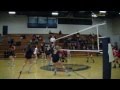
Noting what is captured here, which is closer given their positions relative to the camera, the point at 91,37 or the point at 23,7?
the point at 23,7

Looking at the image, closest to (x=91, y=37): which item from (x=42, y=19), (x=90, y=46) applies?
(x=90, y=46)

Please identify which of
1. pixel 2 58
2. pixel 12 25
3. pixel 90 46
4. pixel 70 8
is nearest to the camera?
pixel 70 8

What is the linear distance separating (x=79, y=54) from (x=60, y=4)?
54.1 ft

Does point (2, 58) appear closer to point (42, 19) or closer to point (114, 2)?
point (42, 19)

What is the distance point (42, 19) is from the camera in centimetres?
2338

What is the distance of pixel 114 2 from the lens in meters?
5.06

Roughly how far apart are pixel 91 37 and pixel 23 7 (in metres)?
17.5

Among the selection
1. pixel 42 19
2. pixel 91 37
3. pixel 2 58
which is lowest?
pixel 2 58
